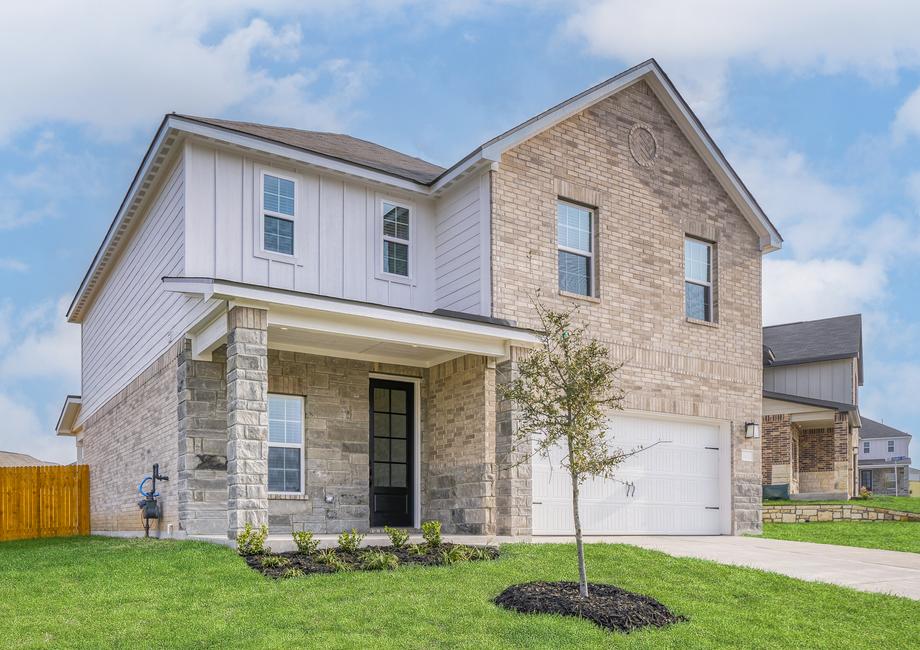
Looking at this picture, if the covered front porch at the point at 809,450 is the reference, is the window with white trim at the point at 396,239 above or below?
above

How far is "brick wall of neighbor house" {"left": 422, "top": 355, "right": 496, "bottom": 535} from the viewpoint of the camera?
1357 cm

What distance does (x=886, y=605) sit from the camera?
949cm

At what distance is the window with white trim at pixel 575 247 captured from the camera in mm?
15094

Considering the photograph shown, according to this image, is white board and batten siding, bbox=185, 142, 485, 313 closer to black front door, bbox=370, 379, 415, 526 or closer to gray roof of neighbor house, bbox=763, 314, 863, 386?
black front door, bbox=370, 379, 415, 526

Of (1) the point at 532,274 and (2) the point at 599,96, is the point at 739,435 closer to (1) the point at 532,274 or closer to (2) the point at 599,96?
(1) the point at 532,274

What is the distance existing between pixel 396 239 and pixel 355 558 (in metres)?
6.38

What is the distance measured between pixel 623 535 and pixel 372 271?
20.8ft

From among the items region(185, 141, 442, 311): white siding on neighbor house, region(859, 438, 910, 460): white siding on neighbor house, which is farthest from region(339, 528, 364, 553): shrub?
region(859, 438, 910, 460): white siding on neighbor house

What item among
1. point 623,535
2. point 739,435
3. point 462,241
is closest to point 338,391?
point 462,241

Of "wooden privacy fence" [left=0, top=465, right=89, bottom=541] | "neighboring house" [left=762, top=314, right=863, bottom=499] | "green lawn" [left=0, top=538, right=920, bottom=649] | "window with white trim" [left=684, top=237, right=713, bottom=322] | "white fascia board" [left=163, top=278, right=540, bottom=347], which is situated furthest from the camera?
"neighboring house" [left=762, top=314, right=863, bottom=499]

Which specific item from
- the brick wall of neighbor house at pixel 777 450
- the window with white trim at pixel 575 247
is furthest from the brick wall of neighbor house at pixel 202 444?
the brick wall of neighbor house at pixel 777 450

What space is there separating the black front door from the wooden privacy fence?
10257mm

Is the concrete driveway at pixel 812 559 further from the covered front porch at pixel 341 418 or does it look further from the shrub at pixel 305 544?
the shrub at pixel 305 544

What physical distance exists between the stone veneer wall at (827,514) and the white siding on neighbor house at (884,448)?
1509 inches
